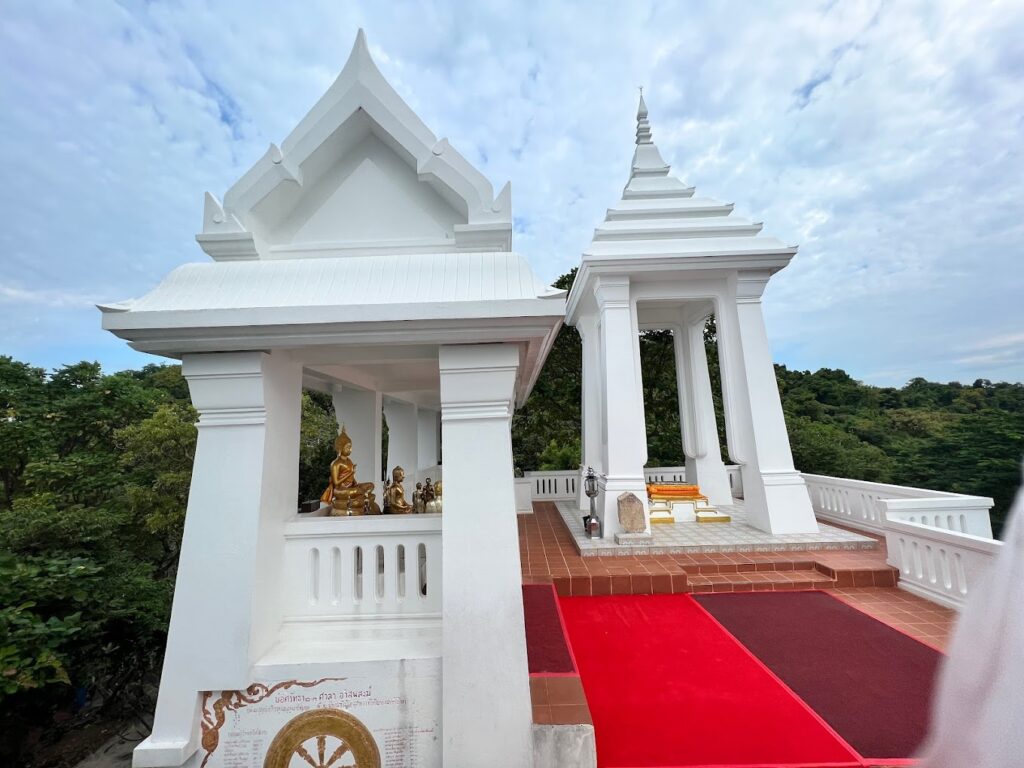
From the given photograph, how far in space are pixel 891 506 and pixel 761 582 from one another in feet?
6.51

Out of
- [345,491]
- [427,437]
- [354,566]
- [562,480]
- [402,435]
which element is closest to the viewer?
[354,566]

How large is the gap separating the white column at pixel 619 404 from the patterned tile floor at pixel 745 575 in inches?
47.8

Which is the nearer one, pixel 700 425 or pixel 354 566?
pixel 354 566

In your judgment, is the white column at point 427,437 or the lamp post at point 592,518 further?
the white column at point 427,437

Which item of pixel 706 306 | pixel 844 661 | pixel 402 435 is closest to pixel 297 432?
pixel 402 435

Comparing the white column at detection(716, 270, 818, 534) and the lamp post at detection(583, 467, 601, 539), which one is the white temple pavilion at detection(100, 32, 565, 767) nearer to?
the lamp post at detection(583, 467, 601, 539)

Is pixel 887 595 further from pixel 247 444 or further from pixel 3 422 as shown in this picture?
pixel 3 422

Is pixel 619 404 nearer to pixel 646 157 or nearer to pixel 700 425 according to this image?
pixel 700 425

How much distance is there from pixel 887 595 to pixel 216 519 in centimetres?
670

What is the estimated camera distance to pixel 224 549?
2.50m

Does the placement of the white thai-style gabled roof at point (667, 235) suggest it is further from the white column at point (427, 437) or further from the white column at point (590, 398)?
the white column at point (427, 437)

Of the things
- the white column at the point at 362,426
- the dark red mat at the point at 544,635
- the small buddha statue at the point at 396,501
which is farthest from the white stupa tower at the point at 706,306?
the small buddha statue at the point at 396,501

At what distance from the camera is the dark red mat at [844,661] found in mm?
2785

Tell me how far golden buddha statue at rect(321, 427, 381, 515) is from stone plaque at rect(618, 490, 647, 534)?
4452mm
